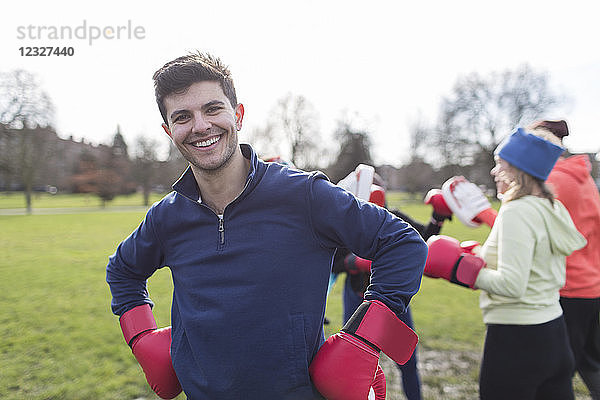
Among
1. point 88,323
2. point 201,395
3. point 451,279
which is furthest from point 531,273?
point 88,323

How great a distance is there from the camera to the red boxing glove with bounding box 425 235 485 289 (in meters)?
2.02

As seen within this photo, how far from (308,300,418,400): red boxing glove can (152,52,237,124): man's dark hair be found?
1.01 m

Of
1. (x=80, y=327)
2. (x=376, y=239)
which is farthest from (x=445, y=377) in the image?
(x=80, y=327)

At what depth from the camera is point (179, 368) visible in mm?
1507

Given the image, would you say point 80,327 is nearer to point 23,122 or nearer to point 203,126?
point 203,126

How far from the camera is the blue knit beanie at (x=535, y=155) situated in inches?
83.9

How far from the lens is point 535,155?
7.00 feet

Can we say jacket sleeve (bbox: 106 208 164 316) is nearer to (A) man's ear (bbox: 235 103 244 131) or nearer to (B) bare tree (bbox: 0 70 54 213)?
(A) man's ear (bbox: 235 103 244 131)

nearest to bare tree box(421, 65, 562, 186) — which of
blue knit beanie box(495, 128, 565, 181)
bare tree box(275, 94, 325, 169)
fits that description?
bare tree box(275, 94, 325, 169)

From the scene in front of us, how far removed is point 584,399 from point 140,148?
39756 millimetres

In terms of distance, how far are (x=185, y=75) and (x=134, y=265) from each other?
0.86 metres

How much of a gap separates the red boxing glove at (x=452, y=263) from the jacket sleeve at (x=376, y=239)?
0.76 meters

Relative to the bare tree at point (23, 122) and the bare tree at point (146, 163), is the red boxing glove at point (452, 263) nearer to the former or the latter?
the bare tree at point (23, 122)

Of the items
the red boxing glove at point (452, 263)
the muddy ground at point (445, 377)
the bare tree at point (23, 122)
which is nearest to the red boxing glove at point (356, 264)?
the red boxing glove at point (452, 263)
